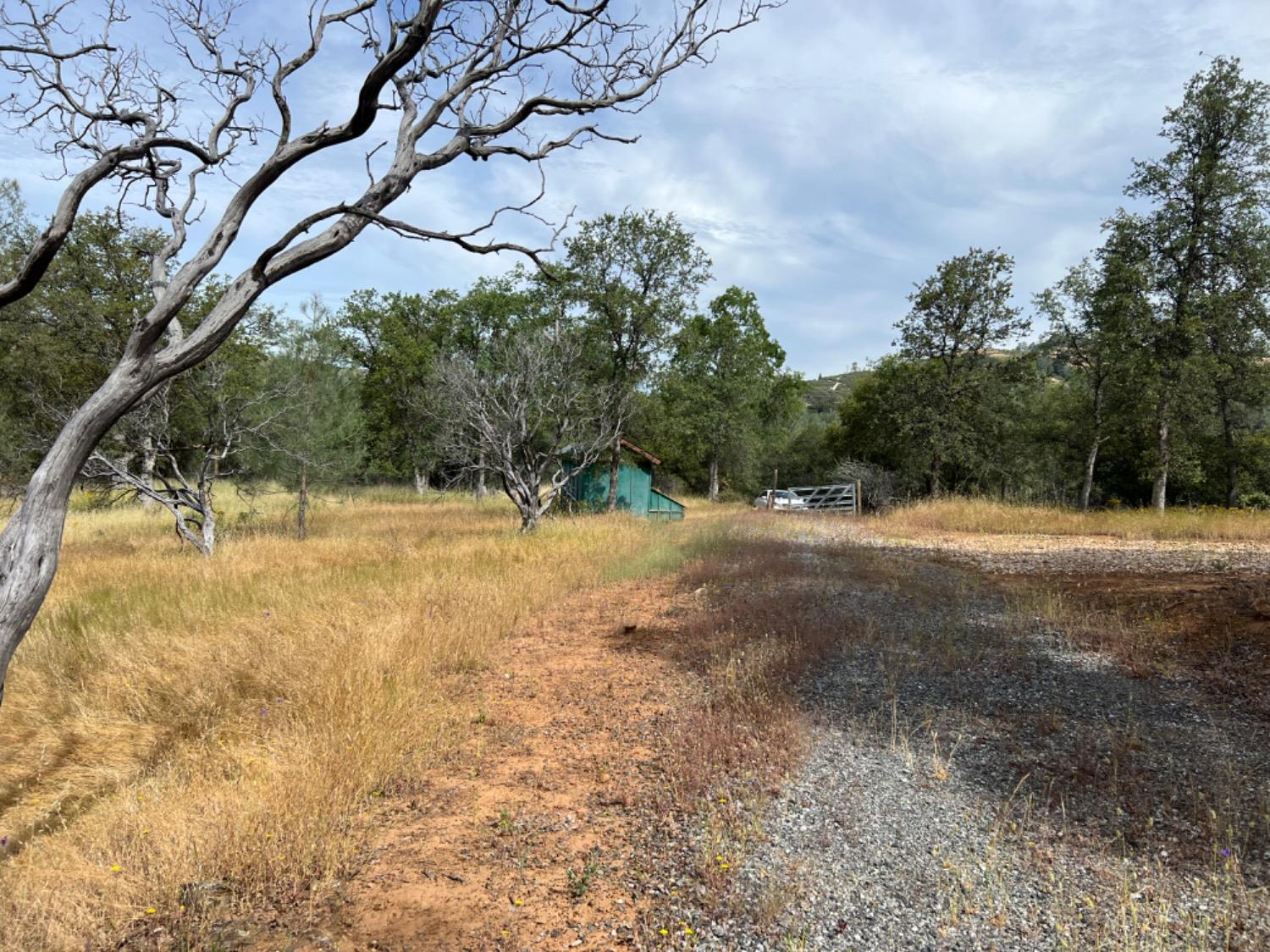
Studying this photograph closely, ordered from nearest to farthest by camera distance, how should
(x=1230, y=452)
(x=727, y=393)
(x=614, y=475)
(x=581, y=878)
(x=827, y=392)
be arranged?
(x=581, y=878) < (x=1230, y=452) < (x=614, y=475) < (x=727, y=393) < (x=827, y=392)

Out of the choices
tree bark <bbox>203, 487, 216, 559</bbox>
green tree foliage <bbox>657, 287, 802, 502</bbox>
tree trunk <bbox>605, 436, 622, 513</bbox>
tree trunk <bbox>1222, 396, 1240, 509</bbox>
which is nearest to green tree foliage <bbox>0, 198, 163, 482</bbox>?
tree bark <bbox>203, 487, 216, 559</bbox>

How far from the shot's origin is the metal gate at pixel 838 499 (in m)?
26.0

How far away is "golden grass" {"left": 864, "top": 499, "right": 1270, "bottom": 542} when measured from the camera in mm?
16031

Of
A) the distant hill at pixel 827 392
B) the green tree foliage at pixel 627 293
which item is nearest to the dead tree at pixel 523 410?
the green tree foliage at pixel 627 293

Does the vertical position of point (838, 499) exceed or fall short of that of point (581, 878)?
it exceeds it

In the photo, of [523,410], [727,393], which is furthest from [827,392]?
[523,410]

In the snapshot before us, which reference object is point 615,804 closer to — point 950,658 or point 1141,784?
point 1141,784

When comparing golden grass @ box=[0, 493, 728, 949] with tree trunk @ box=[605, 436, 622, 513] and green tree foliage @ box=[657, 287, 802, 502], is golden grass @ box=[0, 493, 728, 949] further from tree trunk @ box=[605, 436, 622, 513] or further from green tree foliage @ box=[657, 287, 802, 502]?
green tree foliage @ box=[657, 287, 802, 502]

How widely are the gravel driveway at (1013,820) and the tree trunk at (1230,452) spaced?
2054cm

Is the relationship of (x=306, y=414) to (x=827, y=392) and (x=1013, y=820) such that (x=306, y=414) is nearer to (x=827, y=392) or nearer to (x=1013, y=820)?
(x=1013, y=820)

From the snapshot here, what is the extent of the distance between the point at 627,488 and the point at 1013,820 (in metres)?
23.0

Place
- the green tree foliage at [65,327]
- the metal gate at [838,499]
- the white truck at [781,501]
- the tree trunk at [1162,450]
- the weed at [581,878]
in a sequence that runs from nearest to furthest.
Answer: the weed at [581,878] → the green tree foliage at [65,327] → the tree trunk at [1162,450] → the metal gate at [838,499] → the white truck at [781,501]

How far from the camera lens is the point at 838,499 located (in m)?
27.4

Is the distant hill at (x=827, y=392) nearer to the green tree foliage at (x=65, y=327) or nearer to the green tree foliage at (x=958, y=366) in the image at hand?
the green tree foliage at (x=958, y=366)
